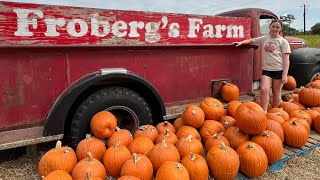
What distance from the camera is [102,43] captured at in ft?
11.7

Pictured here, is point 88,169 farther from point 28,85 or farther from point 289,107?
point 289,107

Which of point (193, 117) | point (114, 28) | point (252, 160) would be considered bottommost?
point (252, 160)

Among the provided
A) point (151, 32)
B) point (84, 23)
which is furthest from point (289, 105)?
point (84, 23)

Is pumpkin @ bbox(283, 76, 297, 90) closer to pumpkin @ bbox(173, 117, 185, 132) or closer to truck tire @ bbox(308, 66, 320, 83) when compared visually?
truck tire @ bbox(308, 66, 320, 83)

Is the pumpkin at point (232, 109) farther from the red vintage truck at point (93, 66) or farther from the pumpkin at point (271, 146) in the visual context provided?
the pumpkin at point (271, 146)

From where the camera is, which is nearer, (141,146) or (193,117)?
(141,146)

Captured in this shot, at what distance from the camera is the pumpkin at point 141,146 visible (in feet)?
10.9

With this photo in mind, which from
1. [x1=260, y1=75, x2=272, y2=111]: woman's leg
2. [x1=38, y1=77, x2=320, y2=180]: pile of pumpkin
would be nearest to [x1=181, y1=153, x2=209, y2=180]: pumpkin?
[x1=38, y1=77, x2=320, y2=180]: pile of pumpkin

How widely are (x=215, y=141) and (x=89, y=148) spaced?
148 centimetres

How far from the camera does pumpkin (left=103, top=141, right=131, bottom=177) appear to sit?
3.11 metres

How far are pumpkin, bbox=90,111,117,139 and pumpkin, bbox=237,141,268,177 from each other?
60.1 inches

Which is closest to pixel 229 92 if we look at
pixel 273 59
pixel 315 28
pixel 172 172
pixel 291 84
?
pixel 273 59

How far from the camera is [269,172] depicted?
138 inches

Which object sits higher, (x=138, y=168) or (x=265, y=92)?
(x=265, y=92)
